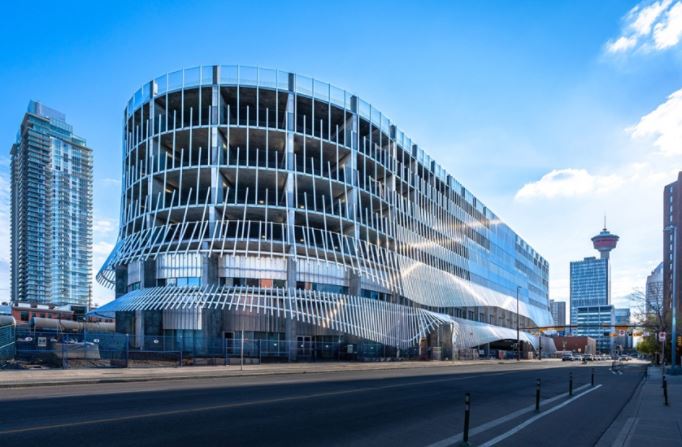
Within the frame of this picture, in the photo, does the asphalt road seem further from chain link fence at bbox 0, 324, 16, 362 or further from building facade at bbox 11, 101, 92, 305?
building facade at bbox 11, 101, 92, 305

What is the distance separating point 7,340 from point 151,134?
24926 mm

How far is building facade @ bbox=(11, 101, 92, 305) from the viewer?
15438 cm

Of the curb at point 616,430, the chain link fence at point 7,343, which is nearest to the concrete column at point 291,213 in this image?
the chain link fence at point 7,343

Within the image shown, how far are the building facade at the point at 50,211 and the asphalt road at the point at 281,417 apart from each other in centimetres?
15975

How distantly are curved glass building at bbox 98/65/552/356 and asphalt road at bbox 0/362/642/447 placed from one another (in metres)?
24.9

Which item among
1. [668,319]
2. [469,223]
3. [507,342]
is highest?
[469,223]

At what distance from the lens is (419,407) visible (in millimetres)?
15078

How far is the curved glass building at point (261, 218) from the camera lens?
43531 mm

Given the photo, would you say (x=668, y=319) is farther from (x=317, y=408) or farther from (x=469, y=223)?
(x=317, y=408)

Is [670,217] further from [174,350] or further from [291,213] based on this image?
[174,350]

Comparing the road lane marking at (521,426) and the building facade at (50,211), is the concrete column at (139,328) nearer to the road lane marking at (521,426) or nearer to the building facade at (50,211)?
the road lane marking at (521,426)

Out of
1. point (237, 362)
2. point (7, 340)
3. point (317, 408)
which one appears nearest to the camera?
point (317, 408)

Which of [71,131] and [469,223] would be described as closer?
[469,223]

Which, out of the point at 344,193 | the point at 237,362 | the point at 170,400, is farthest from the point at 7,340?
the point at 344,193
